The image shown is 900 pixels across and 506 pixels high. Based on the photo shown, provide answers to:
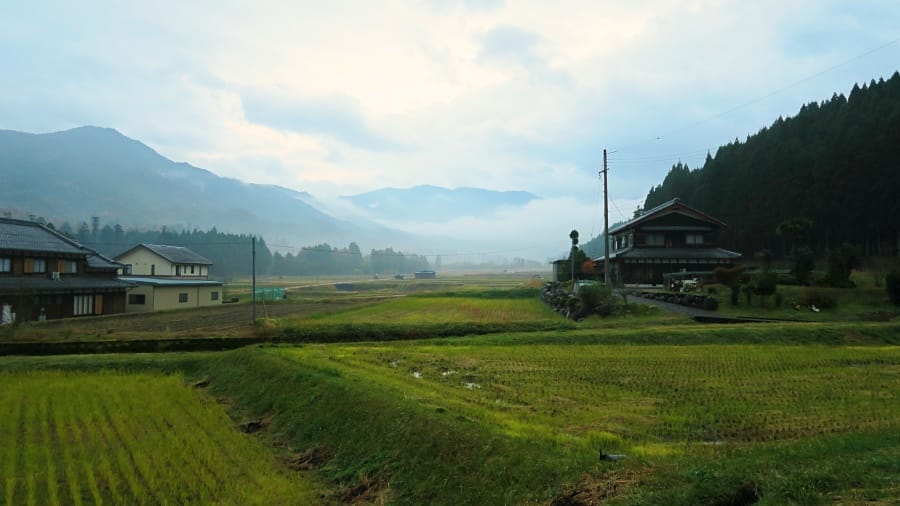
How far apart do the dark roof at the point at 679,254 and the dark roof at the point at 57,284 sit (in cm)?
3650

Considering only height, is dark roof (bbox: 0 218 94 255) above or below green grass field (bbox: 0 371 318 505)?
above

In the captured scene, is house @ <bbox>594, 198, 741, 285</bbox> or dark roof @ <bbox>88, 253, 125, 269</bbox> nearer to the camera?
dark roof @ <bbox>88, 253, 125, 269</bbox>

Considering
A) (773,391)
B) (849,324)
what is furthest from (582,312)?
(773,391)

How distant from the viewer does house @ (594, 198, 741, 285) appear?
38.9 meters

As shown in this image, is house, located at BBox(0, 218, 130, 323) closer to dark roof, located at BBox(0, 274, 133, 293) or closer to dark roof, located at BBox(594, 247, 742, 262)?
dark roof, located at BBox(0, 274, 133, 293)

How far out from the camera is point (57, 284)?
3353 centimetres

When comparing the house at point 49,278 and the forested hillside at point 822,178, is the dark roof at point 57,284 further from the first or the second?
the forested hillside at point 822,178

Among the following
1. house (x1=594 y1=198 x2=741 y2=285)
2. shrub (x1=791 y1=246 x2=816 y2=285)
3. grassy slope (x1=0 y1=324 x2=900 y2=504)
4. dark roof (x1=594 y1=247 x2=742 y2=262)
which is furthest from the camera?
house (x1=594 y1=198 x2=741 y2=285)

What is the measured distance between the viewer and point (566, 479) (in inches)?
238

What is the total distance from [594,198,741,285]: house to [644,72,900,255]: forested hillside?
633 centimetres

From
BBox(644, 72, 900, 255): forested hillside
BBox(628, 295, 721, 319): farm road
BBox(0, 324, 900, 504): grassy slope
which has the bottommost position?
BBox(0, 324, 900, 504): grassy slope

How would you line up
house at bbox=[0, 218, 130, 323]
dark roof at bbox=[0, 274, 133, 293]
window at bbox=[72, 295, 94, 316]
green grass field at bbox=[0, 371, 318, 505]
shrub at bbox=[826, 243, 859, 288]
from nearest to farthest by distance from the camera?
green grass field at bbox=[0, 371, 318, 505]
shrub at bbox=[826, 243, 859, 288]
dark roof at bbox=[0, 274, 133, 293]
house at bbox=[0, 218, 130, 323]
window at bbox=[72, 295, 94, 316]

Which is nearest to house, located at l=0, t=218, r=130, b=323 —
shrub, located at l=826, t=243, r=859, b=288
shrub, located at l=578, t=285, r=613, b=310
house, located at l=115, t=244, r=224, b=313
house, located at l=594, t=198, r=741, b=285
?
house, located at l=115, t=244, r=224, b=313

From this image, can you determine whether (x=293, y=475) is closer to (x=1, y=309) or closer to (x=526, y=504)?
(x=526, y=504)
